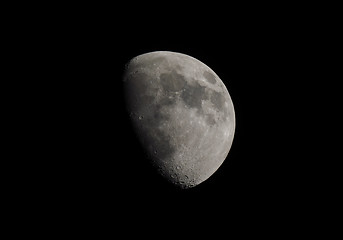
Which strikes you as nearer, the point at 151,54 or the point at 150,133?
the point at 150,133

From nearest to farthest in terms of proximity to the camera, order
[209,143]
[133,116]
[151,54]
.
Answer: [133,116] < [209,143] < [151,54]

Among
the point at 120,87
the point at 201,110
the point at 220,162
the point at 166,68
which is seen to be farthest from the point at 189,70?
the point at 220,162

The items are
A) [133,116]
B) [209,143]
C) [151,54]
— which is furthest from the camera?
[151,54]

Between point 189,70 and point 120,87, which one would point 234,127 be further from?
point 120,87

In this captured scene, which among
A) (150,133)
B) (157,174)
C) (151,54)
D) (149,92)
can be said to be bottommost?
(157,174)

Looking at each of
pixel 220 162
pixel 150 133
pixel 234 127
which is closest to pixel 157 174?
pixel 150 133

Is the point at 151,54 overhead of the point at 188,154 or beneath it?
overhead
